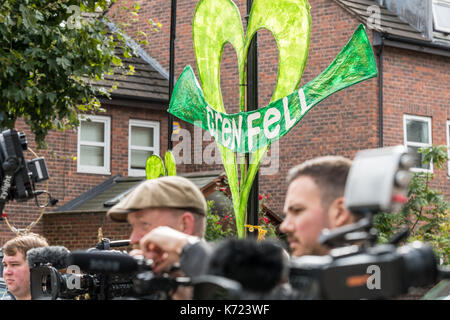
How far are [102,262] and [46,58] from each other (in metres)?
8.95

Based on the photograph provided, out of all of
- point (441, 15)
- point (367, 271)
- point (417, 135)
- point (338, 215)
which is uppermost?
point (441, 15)

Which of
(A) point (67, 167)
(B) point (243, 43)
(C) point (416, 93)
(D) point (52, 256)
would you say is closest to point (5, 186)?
(D) point (52, 256)

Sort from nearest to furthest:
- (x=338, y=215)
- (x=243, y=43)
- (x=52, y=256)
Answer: (x=338, y=215), (x=52, y=256), (x=243, y=43)

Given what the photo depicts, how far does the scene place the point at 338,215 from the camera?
2631 mm

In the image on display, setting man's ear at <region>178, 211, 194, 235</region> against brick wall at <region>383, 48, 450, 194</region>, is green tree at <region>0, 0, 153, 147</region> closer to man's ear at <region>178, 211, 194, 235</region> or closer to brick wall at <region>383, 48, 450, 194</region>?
brick wall at <region>383, 48, 450, 194</region>

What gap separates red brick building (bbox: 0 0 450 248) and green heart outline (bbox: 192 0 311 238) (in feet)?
29.1

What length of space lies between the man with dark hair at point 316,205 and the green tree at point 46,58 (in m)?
8.18

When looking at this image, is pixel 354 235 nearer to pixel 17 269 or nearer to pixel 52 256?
pixel 52 256

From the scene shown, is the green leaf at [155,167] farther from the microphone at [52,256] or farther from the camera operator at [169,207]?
the camera operator at [169,207]

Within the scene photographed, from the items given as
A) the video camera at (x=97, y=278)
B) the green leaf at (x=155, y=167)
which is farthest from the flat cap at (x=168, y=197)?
the green leaf at (x=155, y=167)

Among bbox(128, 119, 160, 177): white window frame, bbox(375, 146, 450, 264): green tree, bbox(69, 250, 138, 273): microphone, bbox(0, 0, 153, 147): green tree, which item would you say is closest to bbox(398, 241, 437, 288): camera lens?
bbox(69, 250, 138, 273): microphone

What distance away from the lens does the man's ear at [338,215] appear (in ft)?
8.61

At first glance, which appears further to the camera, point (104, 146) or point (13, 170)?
point (104, 146)

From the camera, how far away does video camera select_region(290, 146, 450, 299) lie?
75.9 inches
